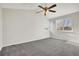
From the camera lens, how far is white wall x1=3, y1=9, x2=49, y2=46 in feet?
7.50

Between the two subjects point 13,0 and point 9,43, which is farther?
point 9,43

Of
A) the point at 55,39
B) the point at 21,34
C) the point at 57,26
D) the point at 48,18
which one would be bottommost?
the point at 55,39

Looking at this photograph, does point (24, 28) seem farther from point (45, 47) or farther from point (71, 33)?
point (71, 33)

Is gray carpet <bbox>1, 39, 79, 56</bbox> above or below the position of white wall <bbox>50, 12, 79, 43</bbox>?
below

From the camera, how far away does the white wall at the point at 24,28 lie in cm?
229

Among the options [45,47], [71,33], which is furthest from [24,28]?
[71,33]

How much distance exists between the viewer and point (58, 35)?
2508 mm

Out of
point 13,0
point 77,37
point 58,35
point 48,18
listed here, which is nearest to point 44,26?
point 48,18

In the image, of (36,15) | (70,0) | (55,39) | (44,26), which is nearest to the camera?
(70,0)

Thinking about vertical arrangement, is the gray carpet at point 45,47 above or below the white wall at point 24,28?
below

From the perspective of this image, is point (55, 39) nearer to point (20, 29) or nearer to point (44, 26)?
point (44, 26)

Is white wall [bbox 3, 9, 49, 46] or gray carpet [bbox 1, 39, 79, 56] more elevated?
white wall [bbox 3, 9, 49, 46]

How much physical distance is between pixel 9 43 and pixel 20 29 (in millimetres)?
449

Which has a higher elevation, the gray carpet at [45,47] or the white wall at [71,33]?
the white wall at [71,33]
